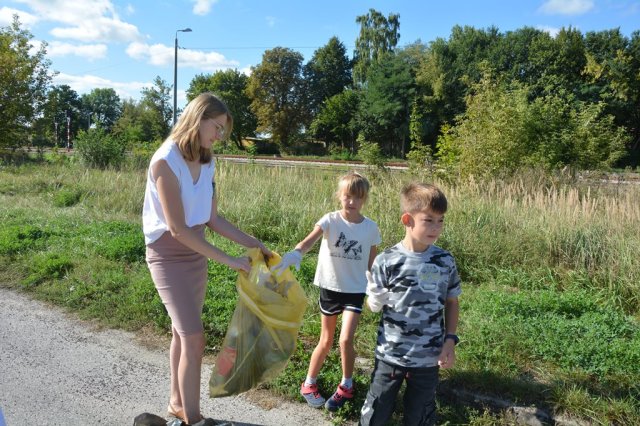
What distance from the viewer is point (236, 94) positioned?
59.4 meters

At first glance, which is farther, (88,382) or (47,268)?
(47,268)

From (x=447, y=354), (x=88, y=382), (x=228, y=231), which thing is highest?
(x=228, y=231)

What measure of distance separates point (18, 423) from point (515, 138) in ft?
30.4

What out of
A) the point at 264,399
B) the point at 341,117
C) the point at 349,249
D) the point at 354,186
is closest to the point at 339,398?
the point at 264,399

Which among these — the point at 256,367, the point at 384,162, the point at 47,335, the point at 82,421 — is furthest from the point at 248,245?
the point at 384,162

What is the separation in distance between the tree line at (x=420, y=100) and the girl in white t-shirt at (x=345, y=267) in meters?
7.06

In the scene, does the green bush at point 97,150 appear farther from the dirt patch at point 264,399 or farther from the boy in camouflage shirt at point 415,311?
the boy in camouflage shirt at point 415,311

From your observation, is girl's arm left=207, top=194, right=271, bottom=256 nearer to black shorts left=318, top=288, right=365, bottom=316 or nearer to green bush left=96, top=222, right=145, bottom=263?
black shorts left=318, top=288, right=365, bottom=316

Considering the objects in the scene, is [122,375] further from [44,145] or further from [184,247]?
[44,145]

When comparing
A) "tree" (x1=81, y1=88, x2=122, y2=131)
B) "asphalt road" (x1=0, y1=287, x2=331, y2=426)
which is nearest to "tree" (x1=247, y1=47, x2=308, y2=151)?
"asphalt road" (x1=0, y1=287, x2=331, y2=426)

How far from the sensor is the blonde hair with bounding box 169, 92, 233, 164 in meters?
2.68

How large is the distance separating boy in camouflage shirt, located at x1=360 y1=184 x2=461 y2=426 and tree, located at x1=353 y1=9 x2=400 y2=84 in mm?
55726

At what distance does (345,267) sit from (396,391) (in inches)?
35.5

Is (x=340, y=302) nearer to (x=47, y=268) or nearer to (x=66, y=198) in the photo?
(x=47, y=268)
